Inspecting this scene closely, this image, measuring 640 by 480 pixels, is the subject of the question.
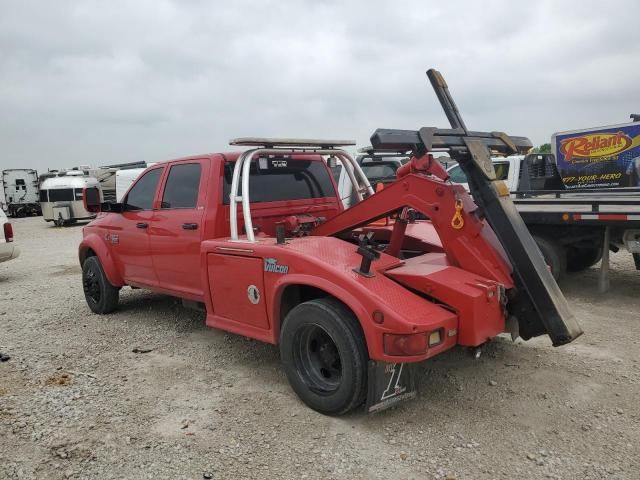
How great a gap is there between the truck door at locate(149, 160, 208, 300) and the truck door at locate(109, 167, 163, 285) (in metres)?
0.18

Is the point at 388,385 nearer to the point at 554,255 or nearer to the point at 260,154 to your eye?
the point at 260,154

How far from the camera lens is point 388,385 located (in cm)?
347

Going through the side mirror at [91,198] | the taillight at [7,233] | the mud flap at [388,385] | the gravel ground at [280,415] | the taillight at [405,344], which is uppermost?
the side mirror at [91,198]

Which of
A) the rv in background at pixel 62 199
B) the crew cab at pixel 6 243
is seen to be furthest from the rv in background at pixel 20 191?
the crew cab at pixel 6 243

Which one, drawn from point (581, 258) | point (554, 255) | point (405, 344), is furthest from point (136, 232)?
point (581, 258)

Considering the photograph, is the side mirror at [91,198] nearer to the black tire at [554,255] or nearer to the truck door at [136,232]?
the truck door at [136,232]

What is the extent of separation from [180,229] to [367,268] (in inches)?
88.3

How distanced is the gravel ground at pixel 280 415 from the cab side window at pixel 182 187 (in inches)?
55.4

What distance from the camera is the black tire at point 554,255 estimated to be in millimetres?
7023

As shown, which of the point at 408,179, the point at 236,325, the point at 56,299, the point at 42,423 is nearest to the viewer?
the point at 42,423

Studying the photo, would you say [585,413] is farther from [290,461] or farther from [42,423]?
[42,423]

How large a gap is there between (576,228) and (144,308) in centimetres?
558

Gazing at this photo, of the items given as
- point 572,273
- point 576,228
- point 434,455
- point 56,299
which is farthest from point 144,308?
point 572,273

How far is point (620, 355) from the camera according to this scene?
467 cm
